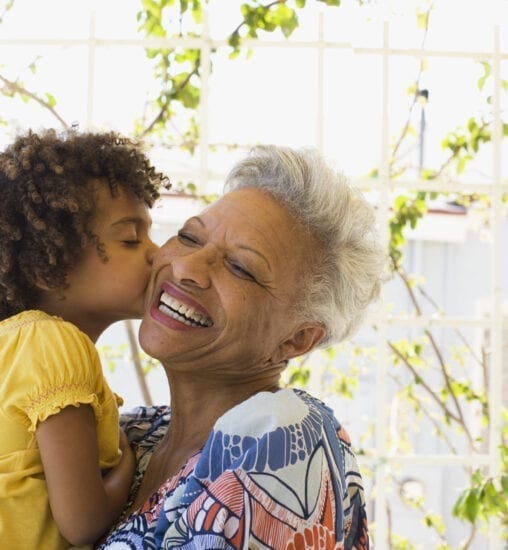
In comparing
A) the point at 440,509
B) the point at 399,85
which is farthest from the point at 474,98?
the point at 440,509

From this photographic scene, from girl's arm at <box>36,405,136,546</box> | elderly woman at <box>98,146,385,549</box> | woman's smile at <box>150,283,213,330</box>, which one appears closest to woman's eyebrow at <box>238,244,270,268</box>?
elderly woman at <box>98,146,385,549</box>

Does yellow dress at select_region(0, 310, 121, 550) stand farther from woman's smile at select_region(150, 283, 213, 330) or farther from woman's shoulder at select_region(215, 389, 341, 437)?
woman's shoulder at select_region(215, 389, 341, 437)

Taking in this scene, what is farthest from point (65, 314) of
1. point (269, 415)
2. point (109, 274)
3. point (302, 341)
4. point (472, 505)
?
point (472, 505)

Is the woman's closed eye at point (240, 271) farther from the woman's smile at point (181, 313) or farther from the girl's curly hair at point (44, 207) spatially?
the girl's curly hair at point (44, 207)

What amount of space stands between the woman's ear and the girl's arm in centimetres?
36

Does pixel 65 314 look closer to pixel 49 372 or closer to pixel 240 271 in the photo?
pixel 49 372

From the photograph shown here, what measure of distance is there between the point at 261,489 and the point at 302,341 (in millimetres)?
533

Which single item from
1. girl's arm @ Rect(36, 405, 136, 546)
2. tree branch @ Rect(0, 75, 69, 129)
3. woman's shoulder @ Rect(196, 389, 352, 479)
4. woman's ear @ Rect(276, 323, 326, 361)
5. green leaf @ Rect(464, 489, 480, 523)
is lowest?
green leaf @ Rect(464, 489, 480, 523)

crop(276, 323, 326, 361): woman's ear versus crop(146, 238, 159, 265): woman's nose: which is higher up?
crop(146, 238, 159, 265): woman's nose

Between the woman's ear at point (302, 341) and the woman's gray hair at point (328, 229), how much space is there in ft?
0.06

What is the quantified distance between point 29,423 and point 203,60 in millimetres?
2115

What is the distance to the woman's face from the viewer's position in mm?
1724

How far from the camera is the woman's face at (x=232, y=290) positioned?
5.65 ft

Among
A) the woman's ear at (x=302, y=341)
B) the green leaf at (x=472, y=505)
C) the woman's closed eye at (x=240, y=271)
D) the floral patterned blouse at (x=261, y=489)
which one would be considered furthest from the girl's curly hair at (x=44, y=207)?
the green leaf at (x=472, y=505)
